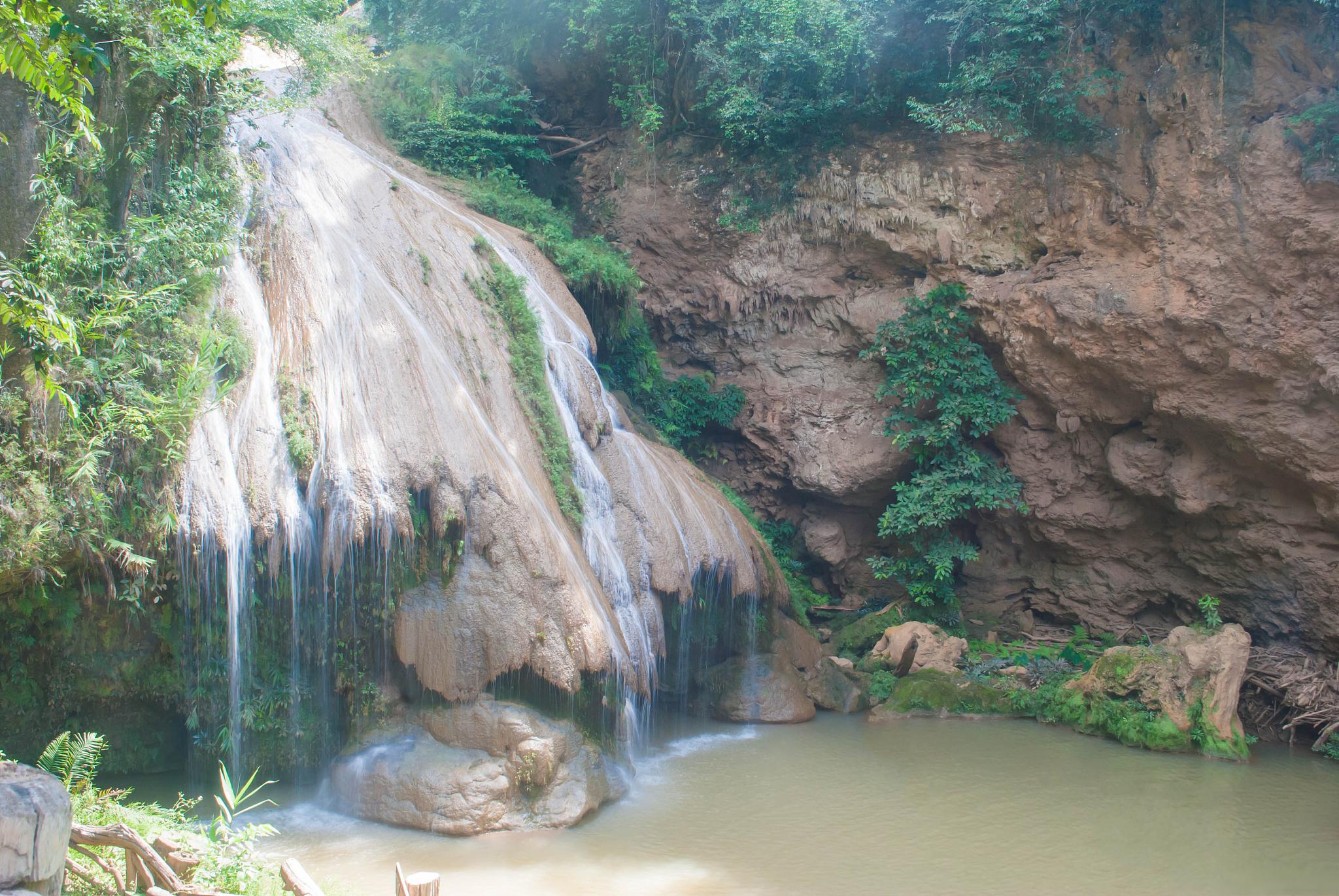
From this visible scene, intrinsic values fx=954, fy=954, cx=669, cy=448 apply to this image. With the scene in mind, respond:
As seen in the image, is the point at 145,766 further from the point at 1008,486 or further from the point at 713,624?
the point at 1008,486

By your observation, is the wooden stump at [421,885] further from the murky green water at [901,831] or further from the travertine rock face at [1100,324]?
the travertine rock face at [1100,324]

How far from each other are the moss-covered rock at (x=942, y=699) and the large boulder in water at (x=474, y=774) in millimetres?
4954

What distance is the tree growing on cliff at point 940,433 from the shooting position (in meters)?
14.1

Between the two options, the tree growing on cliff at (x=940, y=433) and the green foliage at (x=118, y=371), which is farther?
the tree growing on cliff at (x=940, y=433)

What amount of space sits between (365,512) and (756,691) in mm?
5645

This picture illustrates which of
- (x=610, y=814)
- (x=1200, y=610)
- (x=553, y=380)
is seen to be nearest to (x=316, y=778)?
(x=610, y=814)

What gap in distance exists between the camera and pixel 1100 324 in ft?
41.7

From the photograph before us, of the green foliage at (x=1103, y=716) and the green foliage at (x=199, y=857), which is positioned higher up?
the green foliage at (x=199, y=857)

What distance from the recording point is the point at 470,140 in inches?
603

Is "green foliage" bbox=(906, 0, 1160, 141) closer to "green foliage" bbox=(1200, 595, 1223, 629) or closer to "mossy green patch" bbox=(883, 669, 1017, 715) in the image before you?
"green foliage" bbox=(1200, 595, 1223, 629)

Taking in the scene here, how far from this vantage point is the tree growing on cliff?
14.1 meters

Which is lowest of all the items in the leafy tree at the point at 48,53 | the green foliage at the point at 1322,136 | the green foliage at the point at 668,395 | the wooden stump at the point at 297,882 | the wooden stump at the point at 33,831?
the wooden stump at the point at 297,882

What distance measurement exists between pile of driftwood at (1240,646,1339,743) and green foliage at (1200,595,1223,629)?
686mm

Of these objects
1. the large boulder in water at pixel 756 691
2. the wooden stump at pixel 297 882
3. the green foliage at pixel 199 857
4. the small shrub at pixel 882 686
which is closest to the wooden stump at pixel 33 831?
the green foliage at pixel 199 857
